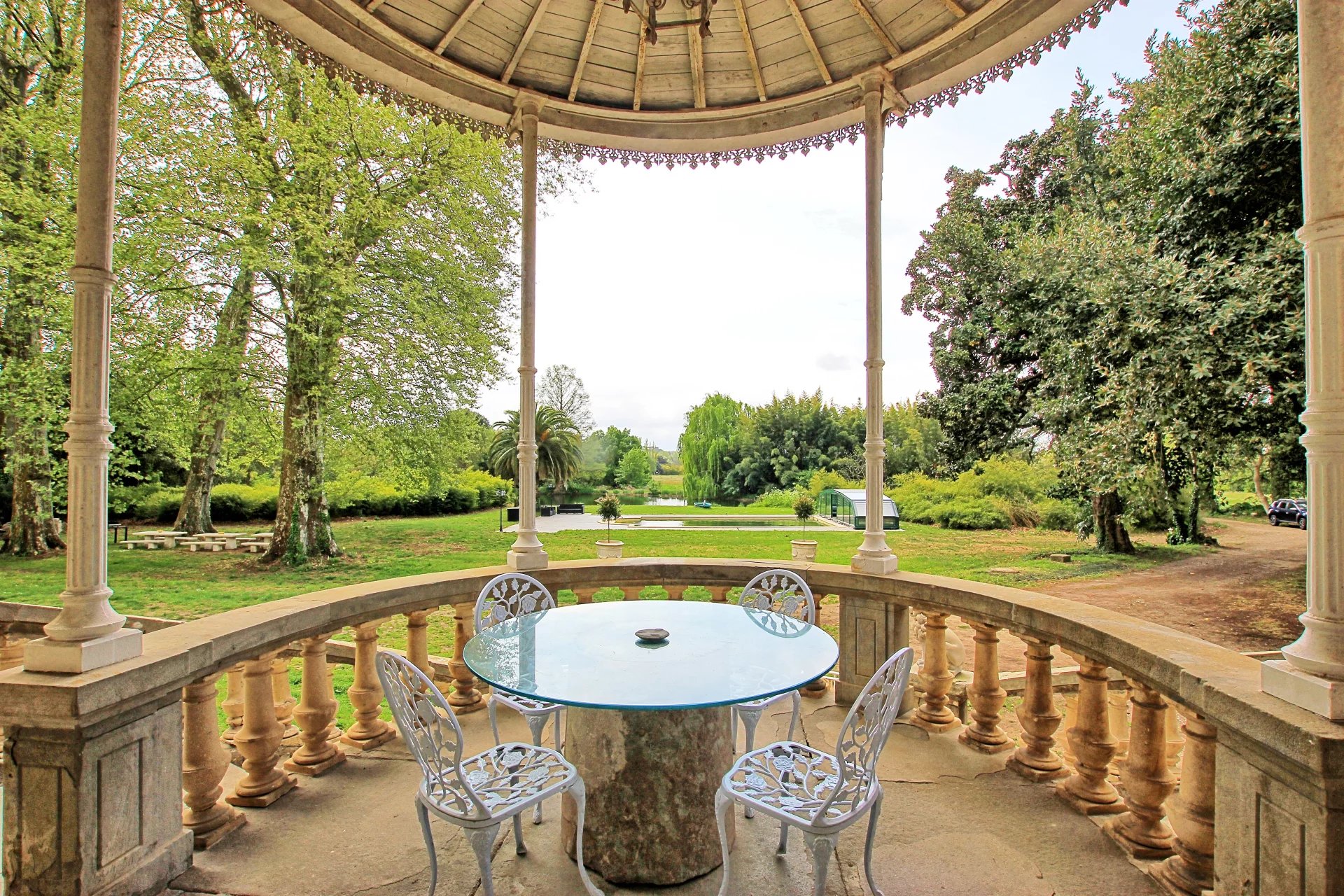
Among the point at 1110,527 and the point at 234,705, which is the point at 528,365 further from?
the point at 1110,527

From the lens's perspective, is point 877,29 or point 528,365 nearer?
point 877,29

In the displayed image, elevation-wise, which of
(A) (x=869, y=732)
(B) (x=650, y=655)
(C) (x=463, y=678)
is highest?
(B) (x=650, y=655)

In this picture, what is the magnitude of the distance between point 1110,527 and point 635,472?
16.8 m

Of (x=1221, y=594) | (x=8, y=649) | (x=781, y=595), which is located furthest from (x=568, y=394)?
(x=781, y=595)

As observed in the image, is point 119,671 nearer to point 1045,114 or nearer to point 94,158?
point 94,158

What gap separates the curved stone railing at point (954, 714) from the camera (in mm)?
1484

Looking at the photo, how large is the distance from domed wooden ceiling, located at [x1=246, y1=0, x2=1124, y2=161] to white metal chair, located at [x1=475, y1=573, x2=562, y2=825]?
2.68 metres

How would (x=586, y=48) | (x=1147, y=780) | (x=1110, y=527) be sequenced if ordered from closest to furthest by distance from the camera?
(x=1147, y=780)
(x=586, y=48)
(x=1110, y=527)

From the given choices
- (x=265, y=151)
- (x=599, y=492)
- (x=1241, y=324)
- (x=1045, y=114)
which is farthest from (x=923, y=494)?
(x=265, y=151)

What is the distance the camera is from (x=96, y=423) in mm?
1898

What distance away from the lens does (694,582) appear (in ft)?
12.0

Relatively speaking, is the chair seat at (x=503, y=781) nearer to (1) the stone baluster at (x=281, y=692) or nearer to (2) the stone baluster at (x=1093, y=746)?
(1) the stone baluster at (x=281, y=692)

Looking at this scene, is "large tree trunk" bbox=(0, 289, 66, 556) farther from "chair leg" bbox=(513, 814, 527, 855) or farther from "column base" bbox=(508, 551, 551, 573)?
"chair leg" bbox=(513, 814, 527, 855)

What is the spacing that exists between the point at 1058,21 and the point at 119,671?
4358mm
